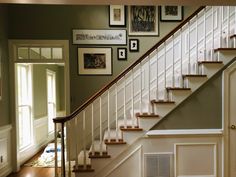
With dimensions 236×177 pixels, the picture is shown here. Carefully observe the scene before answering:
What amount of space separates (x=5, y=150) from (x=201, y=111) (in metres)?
3.56

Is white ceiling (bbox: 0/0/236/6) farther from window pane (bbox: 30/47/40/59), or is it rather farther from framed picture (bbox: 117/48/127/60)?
window pane (bbox: 30/47/40/59)

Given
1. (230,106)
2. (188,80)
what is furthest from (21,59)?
(230,106)

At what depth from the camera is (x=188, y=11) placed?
466 cm

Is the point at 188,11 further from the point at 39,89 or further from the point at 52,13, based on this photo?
the point at 39,89

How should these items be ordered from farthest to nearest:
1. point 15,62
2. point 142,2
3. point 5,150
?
point 15,62, point 5,150, point 142,2

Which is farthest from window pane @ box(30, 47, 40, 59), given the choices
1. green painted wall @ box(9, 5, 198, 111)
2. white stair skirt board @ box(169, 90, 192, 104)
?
white stair skirt board @ box(169, 90, 192, 104)

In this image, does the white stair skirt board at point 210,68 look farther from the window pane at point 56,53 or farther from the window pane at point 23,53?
the window pane at point 23,53

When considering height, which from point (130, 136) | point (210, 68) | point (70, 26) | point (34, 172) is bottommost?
point (34, 172)

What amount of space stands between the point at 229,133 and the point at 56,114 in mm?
5491

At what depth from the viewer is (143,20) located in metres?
4.61

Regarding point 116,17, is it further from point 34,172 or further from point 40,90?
point 34,172

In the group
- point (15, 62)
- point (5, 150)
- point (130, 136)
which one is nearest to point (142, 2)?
point (130, 136)

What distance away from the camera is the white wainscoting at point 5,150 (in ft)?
13.1

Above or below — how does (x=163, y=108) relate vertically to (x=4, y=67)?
below
